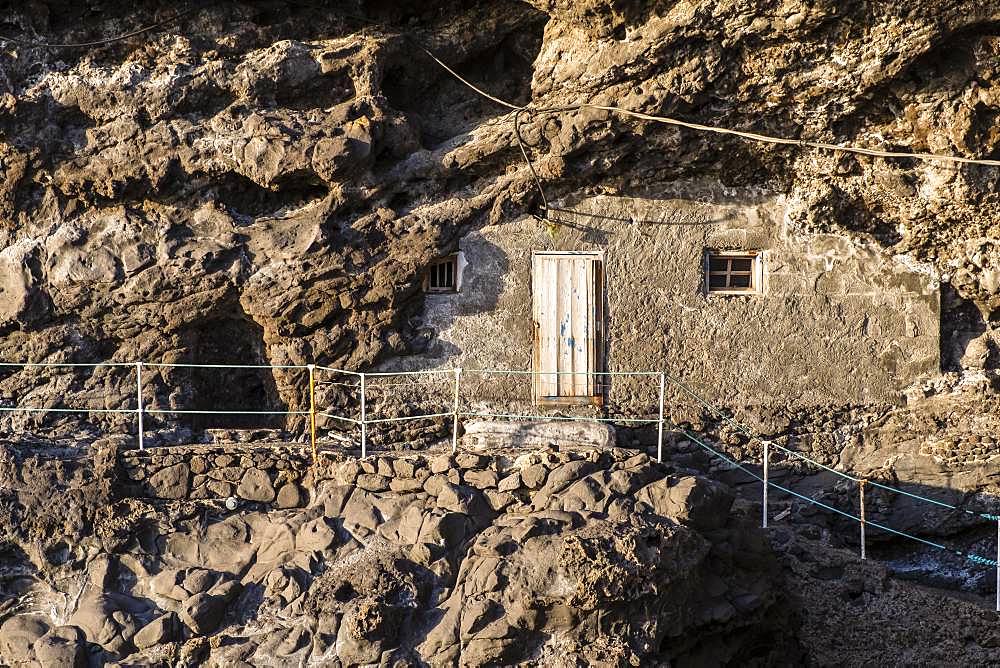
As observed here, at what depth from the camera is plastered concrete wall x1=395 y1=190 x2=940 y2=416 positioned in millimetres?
11758

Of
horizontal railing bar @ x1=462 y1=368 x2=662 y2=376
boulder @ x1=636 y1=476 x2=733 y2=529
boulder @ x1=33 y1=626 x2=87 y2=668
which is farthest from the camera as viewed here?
horizontal railing bar @ x1=462 y1=368 x2=662 y2=376

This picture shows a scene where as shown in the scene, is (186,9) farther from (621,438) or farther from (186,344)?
(621,438)

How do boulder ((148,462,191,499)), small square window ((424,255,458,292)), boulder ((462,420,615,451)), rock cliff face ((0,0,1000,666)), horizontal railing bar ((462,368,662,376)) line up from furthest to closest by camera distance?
small square window ((424,255,458,292)), horizontal railing bar ((462,368,662,376)), boulder ((462,420,615,451)), boulder ((148,462,191,499)), rock cliff face ((0,0,1000,666))

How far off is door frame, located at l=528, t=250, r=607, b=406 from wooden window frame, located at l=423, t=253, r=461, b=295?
0.83 meters

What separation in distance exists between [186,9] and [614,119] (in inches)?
196

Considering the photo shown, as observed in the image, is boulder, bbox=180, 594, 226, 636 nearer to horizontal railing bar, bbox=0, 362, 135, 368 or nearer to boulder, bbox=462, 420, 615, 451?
boulder, bbox=462, 420, 615, 451

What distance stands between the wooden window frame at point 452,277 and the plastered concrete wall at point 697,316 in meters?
0.07

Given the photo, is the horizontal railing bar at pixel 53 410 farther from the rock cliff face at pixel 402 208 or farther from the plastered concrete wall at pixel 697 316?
the plastered concrete wall at pixel 697 316

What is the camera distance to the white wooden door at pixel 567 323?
38.5 ft

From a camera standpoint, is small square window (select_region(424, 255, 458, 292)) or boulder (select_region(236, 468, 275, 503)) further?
small square window (select_region(424, 255, 458, 292))

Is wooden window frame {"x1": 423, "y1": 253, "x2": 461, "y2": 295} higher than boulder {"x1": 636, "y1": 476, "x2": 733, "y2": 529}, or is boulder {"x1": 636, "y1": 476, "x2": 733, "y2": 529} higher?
wooden window frame {"x1": 423, "y1": 253, "x2": 461, "y2": 295}

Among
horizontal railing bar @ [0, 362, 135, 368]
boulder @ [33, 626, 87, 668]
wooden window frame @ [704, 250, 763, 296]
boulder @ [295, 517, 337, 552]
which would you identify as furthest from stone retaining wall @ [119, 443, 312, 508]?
wooden window frame @ [704, 250, 763, 296]

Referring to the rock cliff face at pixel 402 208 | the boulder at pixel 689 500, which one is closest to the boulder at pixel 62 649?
the rock cliff face at pixel 402 208

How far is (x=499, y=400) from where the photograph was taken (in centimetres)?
1170
